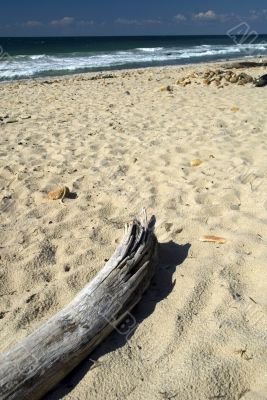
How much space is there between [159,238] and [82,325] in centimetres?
112

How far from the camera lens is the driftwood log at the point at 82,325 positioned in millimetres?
1850

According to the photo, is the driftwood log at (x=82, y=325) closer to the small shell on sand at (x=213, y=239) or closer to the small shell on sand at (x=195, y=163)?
the small shell on sand at (x=213, y=239)

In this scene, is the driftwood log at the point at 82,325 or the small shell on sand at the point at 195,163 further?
the small shell on sand at the point at 195,163

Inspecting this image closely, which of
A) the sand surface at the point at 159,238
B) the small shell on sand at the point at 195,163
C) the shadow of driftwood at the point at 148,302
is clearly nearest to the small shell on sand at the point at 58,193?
the sand surface at the point at 159,238

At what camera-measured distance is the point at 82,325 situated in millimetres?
2090

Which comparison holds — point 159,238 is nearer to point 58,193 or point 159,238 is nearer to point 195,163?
point 58,193

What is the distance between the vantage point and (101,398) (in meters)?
1.87

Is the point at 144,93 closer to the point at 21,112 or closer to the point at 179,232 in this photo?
the point at 21,112

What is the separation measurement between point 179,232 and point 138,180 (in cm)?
113

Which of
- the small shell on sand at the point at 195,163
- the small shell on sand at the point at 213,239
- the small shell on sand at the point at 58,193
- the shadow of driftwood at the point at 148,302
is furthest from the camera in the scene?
the small shell on sand at the point at 195,163

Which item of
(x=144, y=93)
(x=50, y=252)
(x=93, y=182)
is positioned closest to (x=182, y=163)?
(x=93, y=182)

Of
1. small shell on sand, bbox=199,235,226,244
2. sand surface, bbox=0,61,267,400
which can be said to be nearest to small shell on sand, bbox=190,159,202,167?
sand surface, bbox=0,61,267,400

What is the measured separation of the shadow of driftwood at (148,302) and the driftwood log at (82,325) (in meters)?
0.04

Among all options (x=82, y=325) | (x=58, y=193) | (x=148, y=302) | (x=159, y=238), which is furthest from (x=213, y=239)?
(x=58, y=193)
